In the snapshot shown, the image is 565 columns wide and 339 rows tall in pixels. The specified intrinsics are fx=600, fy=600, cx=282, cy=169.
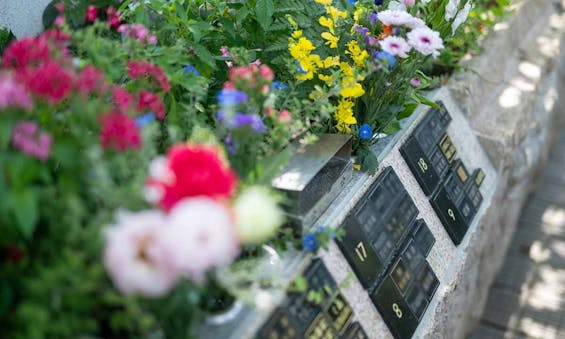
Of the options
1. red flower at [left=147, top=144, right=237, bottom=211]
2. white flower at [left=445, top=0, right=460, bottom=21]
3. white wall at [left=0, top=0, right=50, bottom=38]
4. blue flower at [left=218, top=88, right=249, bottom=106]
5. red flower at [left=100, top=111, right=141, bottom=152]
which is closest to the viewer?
red flower at [left=147, top=144, right=237, bottom=211]

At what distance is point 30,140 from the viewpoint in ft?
3.70

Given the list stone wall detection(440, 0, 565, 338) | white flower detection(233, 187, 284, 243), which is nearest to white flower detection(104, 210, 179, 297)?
white flower detection(233, 187, 284, 243)

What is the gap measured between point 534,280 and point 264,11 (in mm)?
1975

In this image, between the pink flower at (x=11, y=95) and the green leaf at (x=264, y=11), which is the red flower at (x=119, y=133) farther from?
the green leaf at (x=264, y=11)

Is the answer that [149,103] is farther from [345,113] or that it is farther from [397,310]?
[397,310]

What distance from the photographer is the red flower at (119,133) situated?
1.13m

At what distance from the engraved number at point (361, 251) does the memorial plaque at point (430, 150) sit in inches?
18.2

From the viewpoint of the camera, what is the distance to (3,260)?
119 centimetres

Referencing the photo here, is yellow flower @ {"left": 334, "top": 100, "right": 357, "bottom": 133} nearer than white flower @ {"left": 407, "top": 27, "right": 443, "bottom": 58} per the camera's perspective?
No

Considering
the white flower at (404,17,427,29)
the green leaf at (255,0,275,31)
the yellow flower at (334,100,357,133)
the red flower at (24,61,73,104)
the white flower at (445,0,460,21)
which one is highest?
the red flower at (24,61,73,104)

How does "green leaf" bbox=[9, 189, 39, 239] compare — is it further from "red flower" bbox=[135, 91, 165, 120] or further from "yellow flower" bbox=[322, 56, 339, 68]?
"yellow flower" bbox=[322, 56, 339, 68]

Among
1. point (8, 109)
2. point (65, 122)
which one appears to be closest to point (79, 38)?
point (65, 122)

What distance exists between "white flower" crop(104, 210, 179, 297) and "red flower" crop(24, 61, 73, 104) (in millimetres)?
352

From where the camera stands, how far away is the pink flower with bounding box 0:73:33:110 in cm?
111
